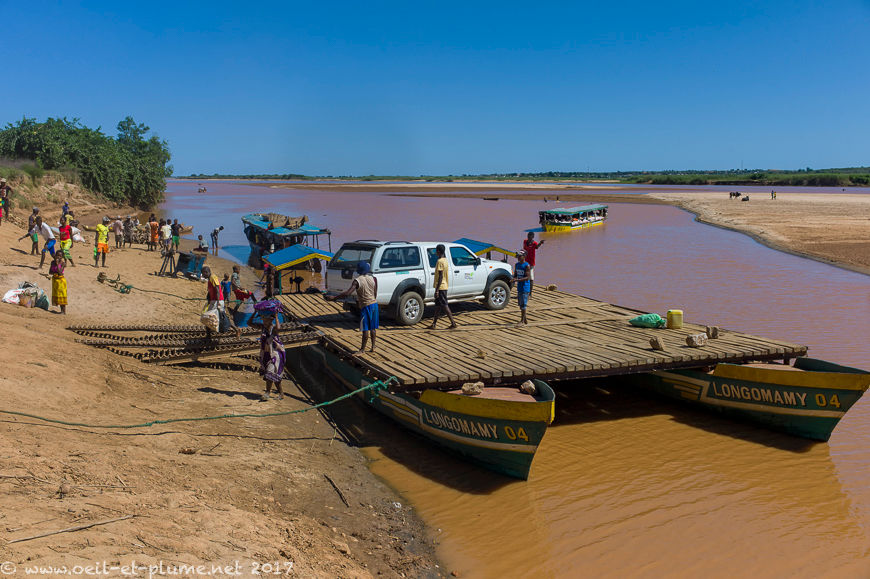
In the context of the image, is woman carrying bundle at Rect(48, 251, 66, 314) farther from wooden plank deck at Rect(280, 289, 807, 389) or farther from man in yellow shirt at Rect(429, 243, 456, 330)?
man in yellow shirt at Rect(429, 243, 456, 330)

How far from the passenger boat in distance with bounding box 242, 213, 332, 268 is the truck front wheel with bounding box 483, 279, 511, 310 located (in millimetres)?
12361

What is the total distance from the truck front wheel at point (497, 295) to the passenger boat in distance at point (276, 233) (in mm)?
12361

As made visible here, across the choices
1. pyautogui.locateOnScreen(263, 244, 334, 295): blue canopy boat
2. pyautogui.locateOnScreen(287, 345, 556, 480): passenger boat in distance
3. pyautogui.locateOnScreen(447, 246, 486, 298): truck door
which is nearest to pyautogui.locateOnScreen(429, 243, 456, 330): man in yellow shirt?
pyautogui.locateOnScreen(447, 246, 486, 298): truck door

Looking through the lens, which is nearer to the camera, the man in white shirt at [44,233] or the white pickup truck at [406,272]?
the white pickup truck at [406,272]

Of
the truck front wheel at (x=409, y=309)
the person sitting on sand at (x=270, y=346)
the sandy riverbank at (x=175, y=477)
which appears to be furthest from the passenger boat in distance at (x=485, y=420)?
the truck front wheel at (x=409, y=309)

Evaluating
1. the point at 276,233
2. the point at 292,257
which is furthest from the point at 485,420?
the point at 276,233

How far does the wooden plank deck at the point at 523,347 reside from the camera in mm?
10109

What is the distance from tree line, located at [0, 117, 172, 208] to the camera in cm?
4488

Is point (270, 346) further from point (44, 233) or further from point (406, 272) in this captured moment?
point (44, 233)

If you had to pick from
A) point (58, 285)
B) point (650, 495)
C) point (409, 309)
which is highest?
point (58, 285)

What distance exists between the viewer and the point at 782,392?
33.8ft

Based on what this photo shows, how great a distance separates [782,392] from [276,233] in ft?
75.1

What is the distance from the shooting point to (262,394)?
11211mm

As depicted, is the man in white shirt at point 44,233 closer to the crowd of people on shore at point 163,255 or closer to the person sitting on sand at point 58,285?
the crowd of people on shore at point 163,255
